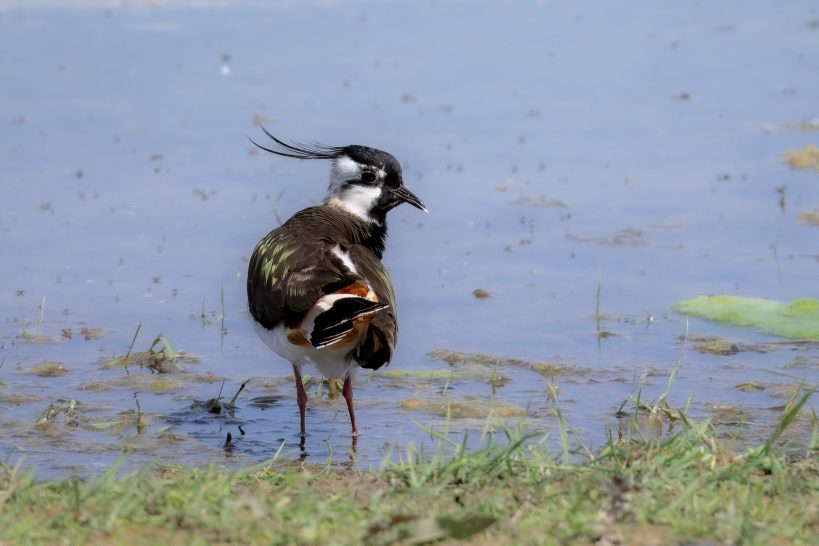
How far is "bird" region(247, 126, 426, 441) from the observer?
534cm

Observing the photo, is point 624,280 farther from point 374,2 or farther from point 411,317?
point 374,2

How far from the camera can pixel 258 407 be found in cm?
643

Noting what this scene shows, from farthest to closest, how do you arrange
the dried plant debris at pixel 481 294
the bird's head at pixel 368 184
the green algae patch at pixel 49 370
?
the dried plant debris at pixel 481 294
the bird's head at pixel 368 184
the green algae patch at pixel 49 370

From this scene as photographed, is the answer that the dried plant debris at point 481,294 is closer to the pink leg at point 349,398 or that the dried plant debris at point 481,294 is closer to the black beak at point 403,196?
the black beak at point 403,196

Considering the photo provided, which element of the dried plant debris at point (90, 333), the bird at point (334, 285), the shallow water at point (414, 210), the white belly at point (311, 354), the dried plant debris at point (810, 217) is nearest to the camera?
the bird at point (334, 285)

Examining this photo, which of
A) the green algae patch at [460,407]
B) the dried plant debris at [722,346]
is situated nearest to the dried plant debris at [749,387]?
the dried plant debris at [722,346]

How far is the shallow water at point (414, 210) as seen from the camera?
6.35 meters

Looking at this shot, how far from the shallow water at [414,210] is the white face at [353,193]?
2.59ft

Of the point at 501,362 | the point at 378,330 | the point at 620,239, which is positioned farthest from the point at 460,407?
the point at 620,239

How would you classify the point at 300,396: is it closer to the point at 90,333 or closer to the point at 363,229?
the point at 363,229

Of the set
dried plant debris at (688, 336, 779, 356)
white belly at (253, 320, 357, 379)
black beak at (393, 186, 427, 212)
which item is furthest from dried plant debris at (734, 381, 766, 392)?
white belly at (253, 320, 357, 379)

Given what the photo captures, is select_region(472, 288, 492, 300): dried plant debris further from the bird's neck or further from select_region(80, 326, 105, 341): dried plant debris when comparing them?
select_region(80, 326, 105, 341): dried plant debris

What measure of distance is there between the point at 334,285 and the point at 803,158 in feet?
18.2

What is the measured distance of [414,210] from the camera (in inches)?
374
